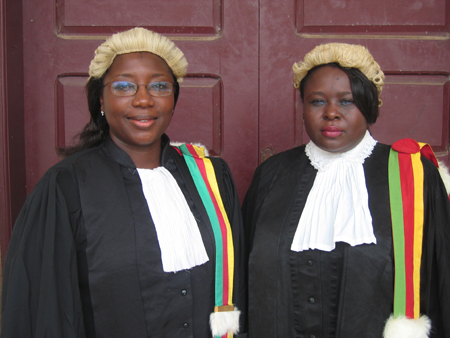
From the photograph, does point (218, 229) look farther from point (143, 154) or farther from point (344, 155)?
point (344, 155)

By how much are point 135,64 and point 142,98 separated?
6.6 inches

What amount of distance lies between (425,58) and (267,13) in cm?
113

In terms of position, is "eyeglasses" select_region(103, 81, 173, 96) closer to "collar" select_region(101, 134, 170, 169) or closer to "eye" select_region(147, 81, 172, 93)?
"eye" select_region(147, 81, 172, 93)

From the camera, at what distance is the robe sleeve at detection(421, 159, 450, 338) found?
1.73 meters

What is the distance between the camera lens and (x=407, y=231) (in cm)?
175

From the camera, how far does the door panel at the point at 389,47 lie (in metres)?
2.70

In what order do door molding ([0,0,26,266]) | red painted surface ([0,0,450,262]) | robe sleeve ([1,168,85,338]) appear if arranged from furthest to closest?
1. red painted surface ([0,0,450,262])
2. door molding ([0,0,26,266])
3. robe sleeve ([1,168,85,338])

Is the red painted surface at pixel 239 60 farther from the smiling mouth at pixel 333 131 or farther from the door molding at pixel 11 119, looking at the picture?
the smiling mouth at pixel 333 131

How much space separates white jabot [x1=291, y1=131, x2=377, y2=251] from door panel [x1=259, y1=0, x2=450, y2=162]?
33.8 inches

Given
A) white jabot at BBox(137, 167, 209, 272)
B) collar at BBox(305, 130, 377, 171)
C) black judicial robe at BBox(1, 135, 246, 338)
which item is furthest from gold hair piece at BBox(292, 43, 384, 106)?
black judicial robe at BBox(1, 135, 246, 338)

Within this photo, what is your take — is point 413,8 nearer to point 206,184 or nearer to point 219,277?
point 206,184

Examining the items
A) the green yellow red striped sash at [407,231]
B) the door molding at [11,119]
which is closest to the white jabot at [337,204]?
the green yellow red striped sash at [407,231]

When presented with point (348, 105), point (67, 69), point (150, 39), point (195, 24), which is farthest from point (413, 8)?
point (67, 69)

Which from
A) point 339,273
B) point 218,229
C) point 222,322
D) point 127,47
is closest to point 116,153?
point 127,47
